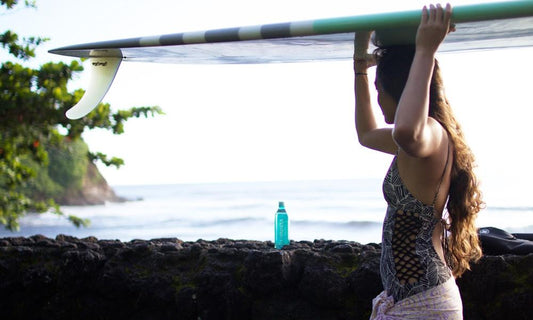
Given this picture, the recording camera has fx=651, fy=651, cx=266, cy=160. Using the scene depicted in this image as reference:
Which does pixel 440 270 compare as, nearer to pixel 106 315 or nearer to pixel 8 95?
pixel 106 315

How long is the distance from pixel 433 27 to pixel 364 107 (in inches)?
25.0

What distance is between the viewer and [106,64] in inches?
118

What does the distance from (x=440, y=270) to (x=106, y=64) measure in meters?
1.78

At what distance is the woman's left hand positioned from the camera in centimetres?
176

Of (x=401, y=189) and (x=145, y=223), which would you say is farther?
(x=145, y=223)

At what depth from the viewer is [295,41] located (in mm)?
2461

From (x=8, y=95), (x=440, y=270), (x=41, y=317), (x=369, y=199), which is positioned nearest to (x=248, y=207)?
(x=369, y=199)

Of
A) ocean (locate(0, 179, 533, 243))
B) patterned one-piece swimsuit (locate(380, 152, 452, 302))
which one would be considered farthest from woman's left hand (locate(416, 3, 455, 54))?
ocean (locate(0, 179, 533, 243))

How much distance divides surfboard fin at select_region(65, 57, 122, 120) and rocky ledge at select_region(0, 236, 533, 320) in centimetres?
113

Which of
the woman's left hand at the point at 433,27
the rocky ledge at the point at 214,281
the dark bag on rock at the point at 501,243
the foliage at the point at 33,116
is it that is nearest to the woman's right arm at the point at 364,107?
the woman's left hand at the point at 433,27

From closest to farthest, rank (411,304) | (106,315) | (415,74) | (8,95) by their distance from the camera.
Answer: (415,74)
(411,304)
(106,315)
(8,95)

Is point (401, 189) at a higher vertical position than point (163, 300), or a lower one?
higher

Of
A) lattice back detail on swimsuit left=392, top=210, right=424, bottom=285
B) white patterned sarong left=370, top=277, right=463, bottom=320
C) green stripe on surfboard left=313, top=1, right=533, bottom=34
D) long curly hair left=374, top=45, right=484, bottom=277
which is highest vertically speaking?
green stripe on surfboard left=313, top=1, right=533, bottom=34

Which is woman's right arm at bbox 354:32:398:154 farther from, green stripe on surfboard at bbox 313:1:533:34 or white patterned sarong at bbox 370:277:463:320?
white patterned sarong at bbox 370:277:463:320
